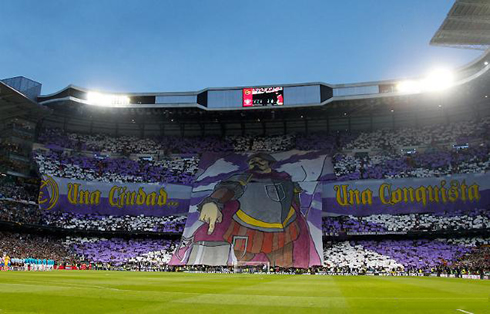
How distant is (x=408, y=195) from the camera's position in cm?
5834

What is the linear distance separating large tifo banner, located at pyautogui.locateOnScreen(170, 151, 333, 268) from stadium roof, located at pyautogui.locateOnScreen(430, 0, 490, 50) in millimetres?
28104

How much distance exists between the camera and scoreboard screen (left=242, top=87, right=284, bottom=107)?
64938 mm

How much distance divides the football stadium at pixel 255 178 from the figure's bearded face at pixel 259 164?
0.24 m

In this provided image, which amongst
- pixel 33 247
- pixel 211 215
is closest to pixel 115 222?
pixel 33 247

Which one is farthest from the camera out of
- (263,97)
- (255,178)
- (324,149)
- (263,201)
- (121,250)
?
(324,149)

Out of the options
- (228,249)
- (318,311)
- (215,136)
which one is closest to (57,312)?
(318,311)

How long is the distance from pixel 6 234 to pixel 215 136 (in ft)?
125

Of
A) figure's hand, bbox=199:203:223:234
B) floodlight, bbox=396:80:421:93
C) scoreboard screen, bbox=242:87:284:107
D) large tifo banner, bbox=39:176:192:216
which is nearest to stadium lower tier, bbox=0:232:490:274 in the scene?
large tifo banner, bbox=39:176:192:216

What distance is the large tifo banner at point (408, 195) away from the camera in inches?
2163

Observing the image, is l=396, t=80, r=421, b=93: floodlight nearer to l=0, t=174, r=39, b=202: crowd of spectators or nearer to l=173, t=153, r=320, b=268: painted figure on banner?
l=173, t=153, r=320, b=268: painted figure on banner

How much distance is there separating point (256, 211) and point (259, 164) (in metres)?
10.3

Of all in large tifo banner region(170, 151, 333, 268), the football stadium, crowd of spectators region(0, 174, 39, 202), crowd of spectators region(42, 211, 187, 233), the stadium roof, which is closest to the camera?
the stadium roof

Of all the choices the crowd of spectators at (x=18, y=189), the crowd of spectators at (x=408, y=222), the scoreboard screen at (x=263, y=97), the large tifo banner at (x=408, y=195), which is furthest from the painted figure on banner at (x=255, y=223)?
the crowd of spectators at (x=18, y=189)

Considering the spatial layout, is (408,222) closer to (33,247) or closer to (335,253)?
(335,253)
